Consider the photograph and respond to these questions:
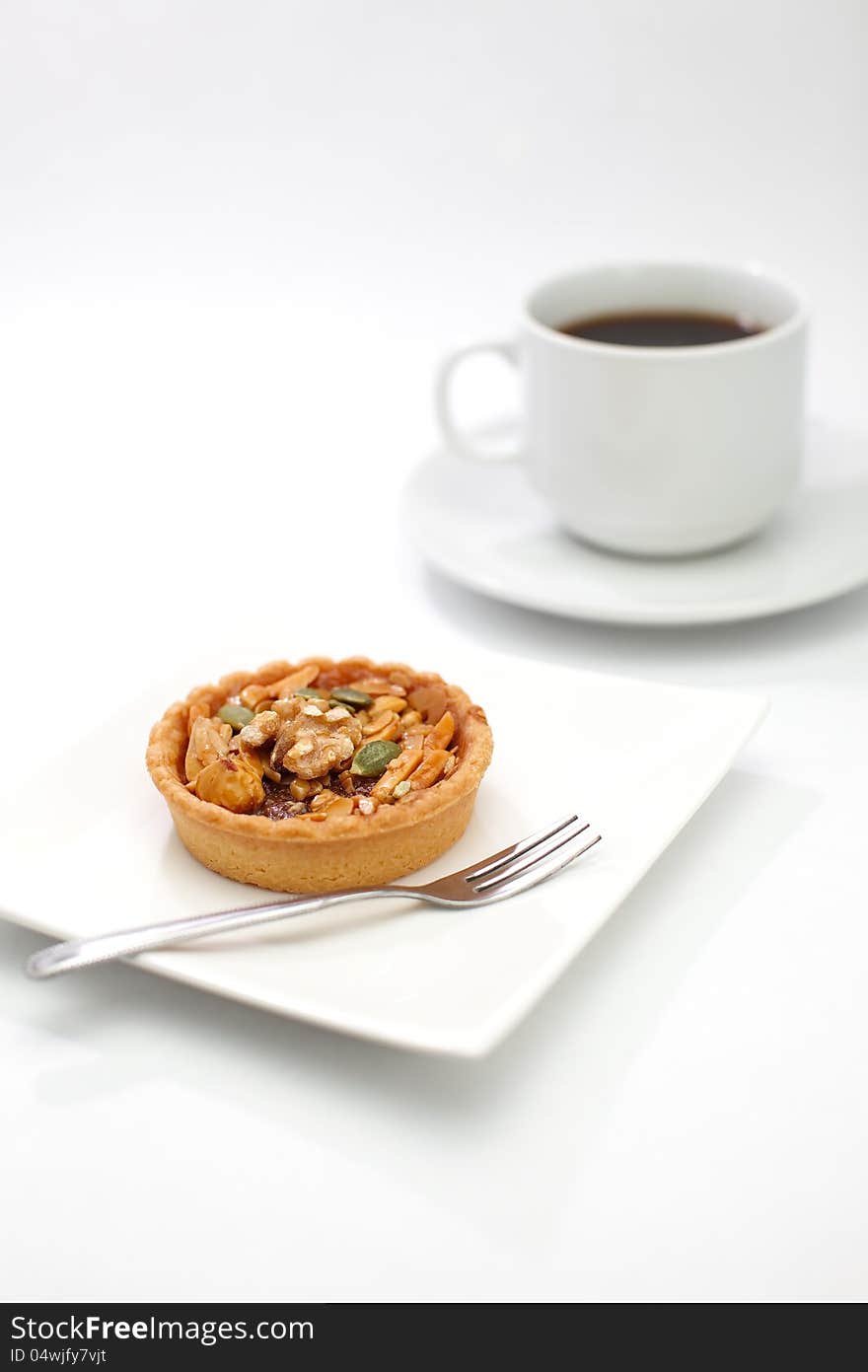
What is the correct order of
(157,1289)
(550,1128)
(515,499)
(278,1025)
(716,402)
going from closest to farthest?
1. (157,1289)
2. (550,1128)
3. (278,1025)
4. (716,402)
5. (515,499)

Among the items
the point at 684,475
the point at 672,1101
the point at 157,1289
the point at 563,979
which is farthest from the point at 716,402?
the point at 157,1289

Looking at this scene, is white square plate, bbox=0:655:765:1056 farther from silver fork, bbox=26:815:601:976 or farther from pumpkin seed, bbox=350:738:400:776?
pumpkin seed, bbox=350:738:400:776

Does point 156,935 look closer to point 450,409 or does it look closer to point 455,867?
point 455,867

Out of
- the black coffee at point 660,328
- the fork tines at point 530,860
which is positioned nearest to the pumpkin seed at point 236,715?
the fork tines at point 530,860

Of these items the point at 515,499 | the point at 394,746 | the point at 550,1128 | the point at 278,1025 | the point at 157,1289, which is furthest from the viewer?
the point at 515,499

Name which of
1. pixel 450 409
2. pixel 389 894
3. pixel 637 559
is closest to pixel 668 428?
pixel 637 559

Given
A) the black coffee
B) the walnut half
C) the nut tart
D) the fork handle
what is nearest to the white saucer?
the black coffee

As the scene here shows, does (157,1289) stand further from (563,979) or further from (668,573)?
(668,573)
